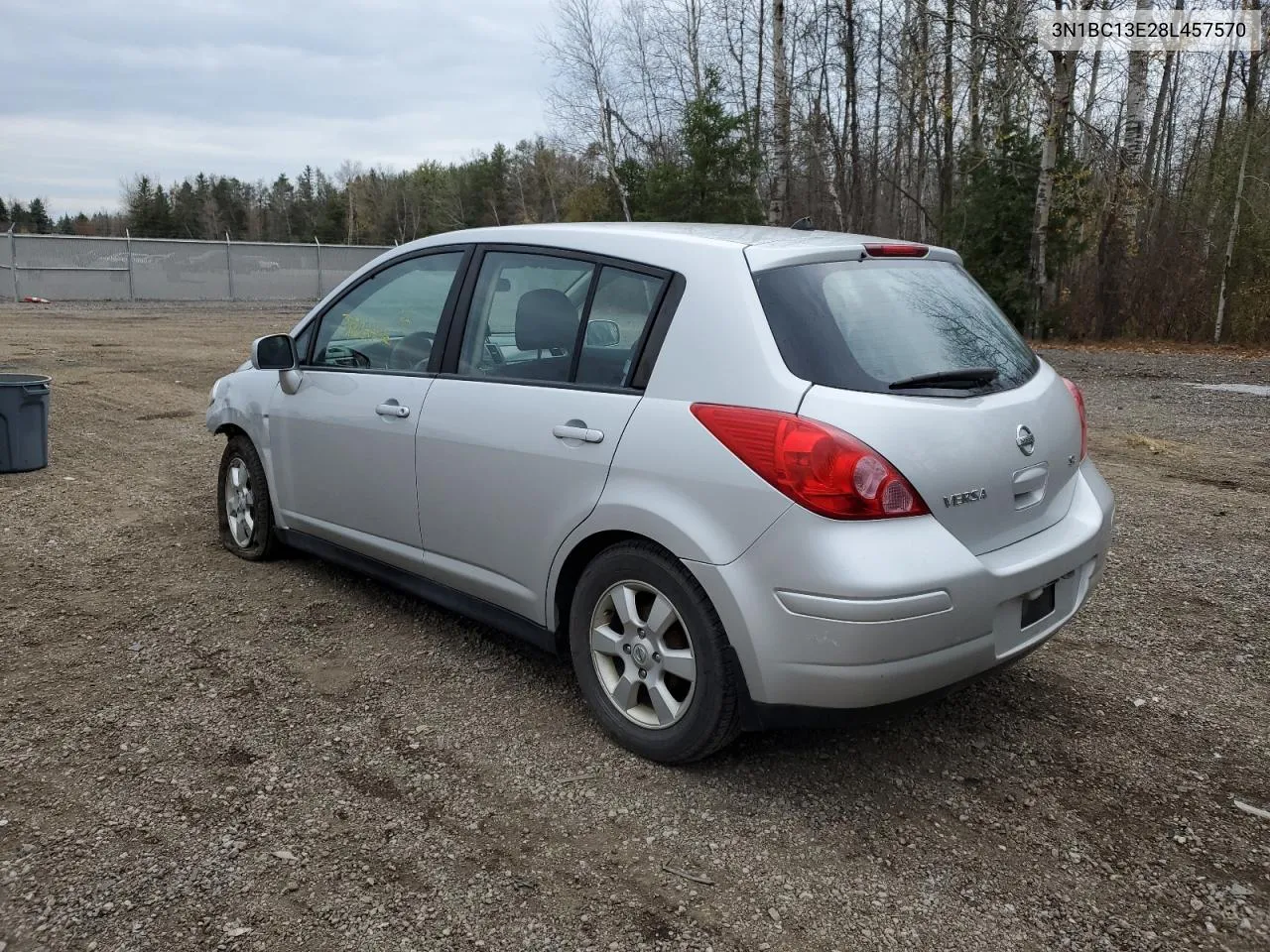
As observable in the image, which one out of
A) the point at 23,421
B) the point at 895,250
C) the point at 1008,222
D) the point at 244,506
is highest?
the point at 1008,222

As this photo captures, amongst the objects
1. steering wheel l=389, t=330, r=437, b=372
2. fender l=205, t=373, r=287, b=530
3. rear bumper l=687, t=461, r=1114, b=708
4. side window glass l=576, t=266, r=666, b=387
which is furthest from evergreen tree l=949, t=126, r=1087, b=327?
rear bumper l=687, t=461, r=1114, b=708

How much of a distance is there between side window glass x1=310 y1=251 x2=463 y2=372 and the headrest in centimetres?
48

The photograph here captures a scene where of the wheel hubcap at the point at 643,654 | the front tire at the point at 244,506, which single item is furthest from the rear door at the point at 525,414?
the front tire at the point at 244,506

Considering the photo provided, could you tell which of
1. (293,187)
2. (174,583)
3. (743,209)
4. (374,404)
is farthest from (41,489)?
(293,187)

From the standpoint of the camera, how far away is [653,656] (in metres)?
3.14

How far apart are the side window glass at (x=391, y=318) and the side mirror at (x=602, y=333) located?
0.89 meters

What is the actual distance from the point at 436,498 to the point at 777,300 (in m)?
1.58

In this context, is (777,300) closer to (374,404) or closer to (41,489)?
(374,404)

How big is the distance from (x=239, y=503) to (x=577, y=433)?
9.22ft

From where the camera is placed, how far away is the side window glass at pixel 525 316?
352 centimetres

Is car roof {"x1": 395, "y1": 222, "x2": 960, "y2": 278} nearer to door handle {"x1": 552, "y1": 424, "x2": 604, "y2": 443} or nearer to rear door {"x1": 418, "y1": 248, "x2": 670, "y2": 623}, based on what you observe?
rear door {"x1": 418, "y1": 248, "x2": 670, "y2": 623}

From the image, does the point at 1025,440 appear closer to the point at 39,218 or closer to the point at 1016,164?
the point at 1016,164

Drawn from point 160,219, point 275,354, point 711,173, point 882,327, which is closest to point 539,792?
point 882,327

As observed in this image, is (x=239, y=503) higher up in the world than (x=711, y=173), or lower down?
lower down
